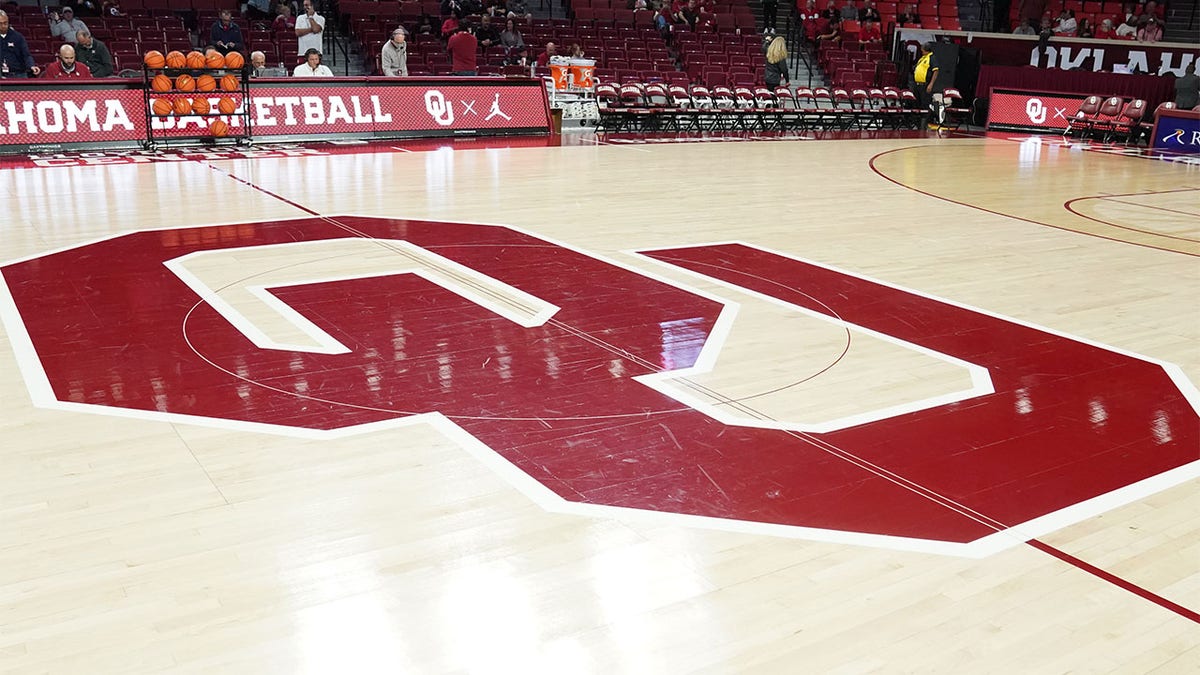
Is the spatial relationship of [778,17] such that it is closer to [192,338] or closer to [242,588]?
[192,338]

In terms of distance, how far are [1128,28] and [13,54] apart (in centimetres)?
2309

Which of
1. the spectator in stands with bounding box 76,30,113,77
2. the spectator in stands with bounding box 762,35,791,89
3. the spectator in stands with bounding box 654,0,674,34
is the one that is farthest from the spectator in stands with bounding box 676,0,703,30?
the spectator in stands with bounding box 76,30,113,77

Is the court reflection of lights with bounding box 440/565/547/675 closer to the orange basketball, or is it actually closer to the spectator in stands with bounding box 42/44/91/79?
the orange basketball

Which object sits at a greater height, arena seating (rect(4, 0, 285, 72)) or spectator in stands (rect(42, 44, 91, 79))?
arena seating (rect(4, 0, 285, 72))

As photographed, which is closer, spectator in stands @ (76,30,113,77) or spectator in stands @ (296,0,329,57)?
spectator in stands @ (76,30,113,77)

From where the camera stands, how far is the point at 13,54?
44.1 feet

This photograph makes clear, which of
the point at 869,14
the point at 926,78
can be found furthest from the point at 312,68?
the point at 869,14

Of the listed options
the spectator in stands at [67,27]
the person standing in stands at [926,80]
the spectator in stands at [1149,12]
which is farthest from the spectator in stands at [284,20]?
the spectator in stands at [1149,12]

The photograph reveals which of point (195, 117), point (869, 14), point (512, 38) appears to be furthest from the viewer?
point (869, 14)

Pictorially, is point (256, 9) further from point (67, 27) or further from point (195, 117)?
point (195, 117)

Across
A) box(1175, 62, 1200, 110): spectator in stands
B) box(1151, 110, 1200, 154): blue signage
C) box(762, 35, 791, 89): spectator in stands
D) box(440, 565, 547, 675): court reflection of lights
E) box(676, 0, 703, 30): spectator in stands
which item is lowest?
box(440, 565, 547, 675): court reflection of lights

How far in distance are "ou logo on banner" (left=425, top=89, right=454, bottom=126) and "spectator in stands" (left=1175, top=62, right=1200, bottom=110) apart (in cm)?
1193

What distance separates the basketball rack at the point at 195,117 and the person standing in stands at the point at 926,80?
41.9 ft

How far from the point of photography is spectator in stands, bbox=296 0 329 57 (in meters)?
15.8
